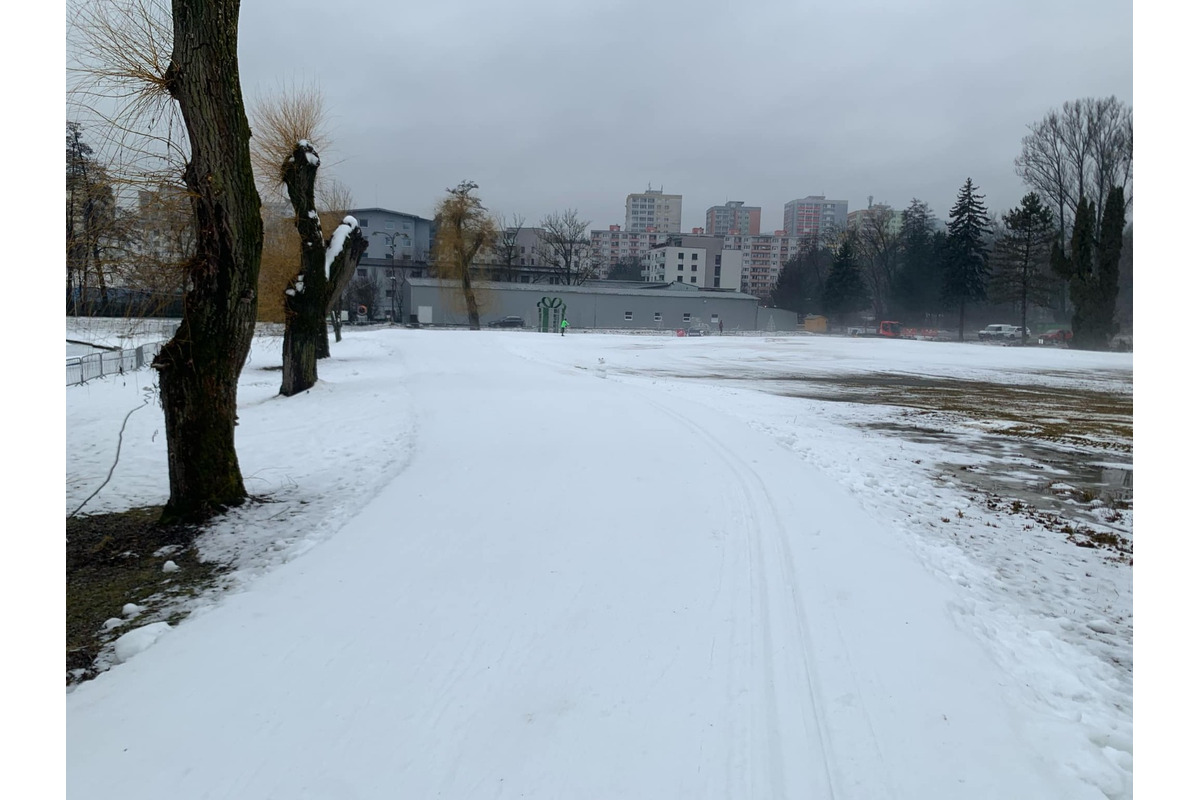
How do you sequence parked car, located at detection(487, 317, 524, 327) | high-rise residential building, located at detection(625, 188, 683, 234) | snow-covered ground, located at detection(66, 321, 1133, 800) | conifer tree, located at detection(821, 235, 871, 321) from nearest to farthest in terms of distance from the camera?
snow-covered ground, located at detection(66, 321, 1133, 800)
parked car, located at detection(487, 317, 524, 327)
conifer tree, located at detection(821, 235, 871, 321)
high-rise residential building, located at detection(625, 188, 683, 234)

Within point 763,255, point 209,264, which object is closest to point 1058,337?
point 209,264

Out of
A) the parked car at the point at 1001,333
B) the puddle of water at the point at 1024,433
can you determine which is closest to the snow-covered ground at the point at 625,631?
the puddle of water at the point at 1024,433

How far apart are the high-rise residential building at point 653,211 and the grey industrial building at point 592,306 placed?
379 feet

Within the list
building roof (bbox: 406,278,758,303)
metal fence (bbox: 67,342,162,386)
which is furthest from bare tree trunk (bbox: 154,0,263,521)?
building roof (bbox: 406,278,758,303)

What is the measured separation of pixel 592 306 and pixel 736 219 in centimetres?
13464

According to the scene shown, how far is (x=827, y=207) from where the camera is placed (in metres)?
194

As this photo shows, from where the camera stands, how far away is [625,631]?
4.45m

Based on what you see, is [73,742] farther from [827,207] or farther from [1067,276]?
[827,207]

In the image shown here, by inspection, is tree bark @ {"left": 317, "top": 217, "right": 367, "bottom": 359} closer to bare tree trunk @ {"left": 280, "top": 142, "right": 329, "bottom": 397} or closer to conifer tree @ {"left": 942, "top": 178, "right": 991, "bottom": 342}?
bare tree trunk @ {"left": 280, "top": 142, "right": 329, "bottom": 397}

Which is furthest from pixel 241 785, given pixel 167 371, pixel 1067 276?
pixel 1067 276

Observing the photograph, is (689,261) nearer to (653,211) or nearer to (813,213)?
(653,211)

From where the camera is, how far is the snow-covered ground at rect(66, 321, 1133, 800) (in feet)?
10.5

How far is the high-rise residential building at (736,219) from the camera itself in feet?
628

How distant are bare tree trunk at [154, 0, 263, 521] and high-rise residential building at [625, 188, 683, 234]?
182 m
